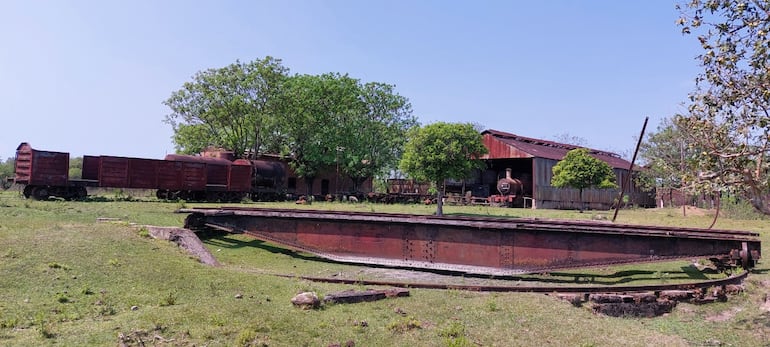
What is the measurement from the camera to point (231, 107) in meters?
40.1

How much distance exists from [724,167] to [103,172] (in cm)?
2744

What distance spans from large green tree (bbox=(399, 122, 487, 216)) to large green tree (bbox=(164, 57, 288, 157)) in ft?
59.4

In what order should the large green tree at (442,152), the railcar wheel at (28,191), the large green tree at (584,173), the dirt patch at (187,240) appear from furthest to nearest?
the large green tree at (584,173) → the large green tree at (442,152) → the railcar wheel at (28,191) → the dirt patch at (187,240)

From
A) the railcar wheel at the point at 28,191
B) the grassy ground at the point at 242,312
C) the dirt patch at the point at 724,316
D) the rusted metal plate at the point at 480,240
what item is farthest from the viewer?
the railcar wheel at the point at 28,191

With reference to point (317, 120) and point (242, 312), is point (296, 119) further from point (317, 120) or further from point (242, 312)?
point (242, 312)

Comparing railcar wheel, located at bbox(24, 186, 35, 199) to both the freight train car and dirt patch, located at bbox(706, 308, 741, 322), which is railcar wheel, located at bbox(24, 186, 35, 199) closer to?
the freight train car

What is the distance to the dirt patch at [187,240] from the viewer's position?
10789mm

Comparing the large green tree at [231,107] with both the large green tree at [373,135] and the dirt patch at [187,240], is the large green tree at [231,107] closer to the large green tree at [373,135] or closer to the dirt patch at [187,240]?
the large green tree at [373,135]

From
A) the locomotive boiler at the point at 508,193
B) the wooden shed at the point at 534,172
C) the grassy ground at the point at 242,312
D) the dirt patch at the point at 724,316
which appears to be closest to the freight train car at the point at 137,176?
the grassy ground at the point at 242,312

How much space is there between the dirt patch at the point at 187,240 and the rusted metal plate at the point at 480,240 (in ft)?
5.63

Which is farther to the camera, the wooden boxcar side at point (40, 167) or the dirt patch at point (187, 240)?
the wooden boxcar side at point (40, 167)

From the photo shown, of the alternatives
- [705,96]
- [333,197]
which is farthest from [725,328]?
[333,197]

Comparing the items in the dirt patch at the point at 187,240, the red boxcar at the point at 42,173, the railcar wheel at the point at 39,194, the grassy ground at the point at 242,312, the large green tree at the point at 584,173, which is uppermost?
the large green tree at the point at 584,173

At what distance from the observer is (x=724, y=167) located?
22.1 feet
